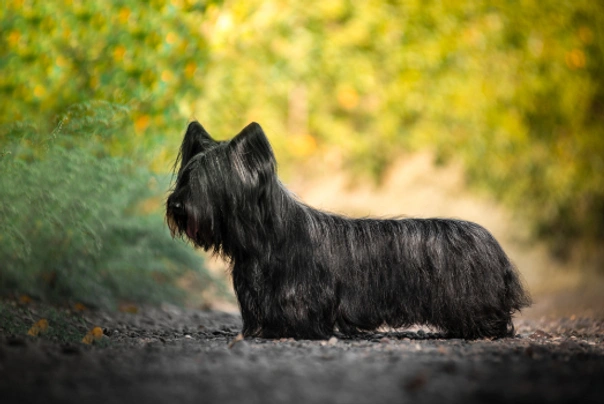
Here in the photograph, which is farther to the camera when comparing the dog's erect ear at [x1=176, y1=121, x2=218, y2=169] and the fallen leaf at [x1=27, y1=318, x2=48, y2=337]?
the dog's erect ear at [x1=176, y1=121, x2=218, y2=169]

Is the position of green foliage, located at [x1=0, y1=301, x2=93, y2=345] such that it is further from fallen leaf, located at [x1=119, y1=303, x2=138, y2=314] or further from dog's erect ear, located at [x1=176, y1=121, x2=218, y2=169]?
fallen leaf, located at [x1=119, y1=303, x2=138, y2=314]

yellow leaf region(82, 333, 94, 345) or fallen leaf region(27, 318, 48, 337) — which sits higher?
fallen leaf region(27, 318, 48, 337)

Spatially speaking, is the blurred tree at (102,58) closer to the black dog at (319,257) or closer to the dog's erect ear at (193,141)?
the dog's erect ear at (193,141)

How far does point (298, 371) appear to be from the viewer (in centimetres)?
423

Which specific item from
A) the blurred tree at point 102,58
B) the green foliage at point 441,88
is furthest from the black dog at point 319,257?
the green foliage at point 441,88

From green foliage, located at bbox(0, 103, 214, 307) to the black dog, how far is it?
1.35 metres

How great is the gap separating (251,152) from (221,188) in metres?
0.32

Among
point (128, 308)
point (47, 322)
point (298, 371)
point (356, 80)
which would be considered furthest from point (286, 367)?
point (356, 80)

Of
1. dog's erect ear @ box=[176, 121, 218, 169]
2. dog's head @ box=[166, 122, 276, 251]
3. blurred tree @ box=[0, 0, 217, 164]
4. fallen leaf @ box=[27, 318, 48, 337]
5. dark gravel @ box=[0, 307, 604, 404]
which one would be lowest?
dark gravel @ box=[0, 307, 604, 404]

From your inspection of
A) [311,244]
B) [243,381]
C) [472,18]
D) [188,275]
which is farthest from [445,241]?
[472,18]

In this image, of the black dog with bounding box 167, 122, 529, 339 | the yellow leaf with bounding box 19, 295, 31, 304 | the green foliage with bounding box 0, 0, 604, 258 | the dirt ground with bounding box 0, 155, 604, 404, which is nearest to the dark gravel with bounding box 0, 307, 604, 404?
the dirt ground with bounding box 0, 155, 604, 404

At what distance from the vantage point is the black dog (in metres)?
5.85

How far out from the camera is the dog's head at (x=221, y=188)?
5.78m

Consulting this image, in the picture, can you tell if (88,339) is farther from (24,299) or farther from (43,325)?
(24,299)
